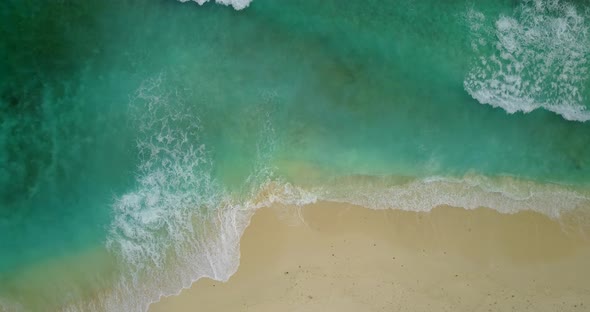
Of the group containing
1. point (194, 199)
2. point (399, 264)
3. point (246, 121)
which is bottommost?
point (399, 264)

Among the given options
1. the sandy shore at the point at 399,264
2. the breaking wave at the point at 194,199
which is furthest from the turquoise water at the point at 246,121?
the sandy shore at the point at 399,264

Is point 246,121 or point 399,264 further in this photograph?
point 246,121

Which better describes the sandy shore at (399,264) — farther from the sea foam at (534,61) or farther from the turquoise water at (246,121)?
the sea foam at (534,61)

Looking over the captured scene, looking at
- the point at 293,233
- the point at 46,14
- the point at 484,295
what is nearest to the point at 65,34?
the point at 46,14

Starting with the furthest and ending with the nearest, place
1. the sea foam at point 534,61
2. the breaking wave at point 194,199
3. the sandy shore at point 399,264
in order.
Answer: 1. the sea foam at point 534,61
2. the breaking wave at point 194,199
3. the sandy shore at point 399,264

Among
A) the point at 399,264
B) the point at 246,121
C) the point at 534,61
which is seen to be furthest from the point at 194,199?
the point at 534,61

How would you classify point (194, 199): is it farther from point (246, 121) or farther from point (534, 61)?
point (534, 61)

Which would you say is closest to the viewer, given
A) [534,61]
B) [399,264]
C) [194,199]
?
[399,264]
